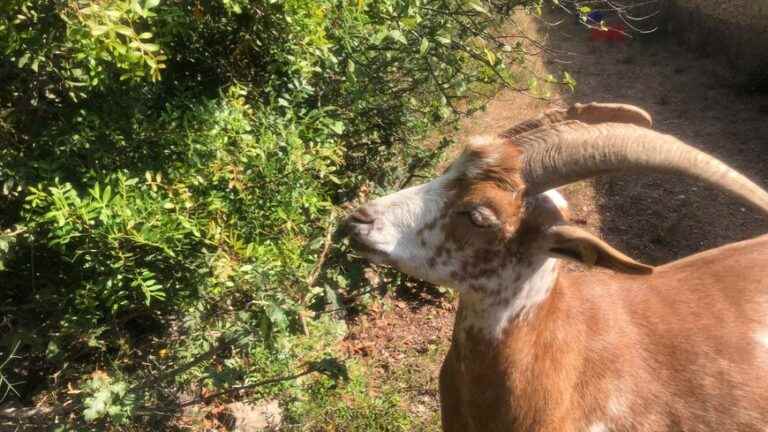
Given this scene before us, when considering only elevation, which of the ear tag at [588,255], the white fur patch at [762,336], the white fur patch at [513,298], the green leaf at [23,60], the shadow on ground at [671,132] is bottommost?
the shadow on ground at [671,132]

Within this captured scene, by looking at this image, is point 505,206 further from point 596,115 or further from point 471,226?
point 596,115

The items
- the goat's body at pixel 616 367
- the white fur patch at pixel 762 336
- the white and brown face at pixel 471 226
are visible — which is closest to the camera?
the white and brown face at pixel 471 226

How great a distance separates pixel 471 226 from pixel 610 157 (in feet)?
1.89

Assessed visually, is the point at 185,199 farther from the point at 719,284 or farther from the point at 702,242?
the point at 702,242

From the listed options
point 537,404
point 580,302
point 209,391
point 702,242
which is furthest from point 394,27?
point 702,242

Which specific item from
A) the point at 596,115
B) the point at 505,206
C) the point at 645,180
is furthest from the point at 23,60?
the point at 645,180

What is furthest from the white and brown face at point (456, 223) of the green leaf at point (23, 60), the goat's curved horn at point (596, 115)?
the green leaf at point (23, 60)

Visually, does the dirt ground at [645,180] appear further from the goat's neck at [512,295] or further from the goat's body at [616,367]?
the goat's neck at [512,295]

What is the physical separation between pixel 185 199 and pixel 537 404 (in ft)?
5.14

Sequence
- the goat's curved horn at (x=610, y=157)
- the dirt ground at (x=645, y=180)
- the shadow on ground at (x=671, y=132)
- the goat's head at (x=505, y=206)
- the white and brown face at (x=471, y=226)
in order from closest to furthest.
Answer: the goat's curved horn at (x=610, y=157) < the goat's head at (x=505, y=206) < the white and brown face at (x=471, y=226) < the dirt ground at (x=645, y=180) < the shadow on ground at (x=671, y=132)

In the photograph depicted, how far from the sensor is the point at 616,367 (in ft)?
9.10

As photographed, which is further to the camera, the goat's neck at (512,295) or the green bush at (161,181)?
the goat's neck at (512,295)

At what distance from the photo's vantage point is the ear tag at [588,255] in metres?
2.39

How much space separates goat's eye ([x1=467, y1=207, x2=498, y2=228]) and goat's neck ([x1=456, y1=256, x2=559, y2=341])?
203 millimetres
